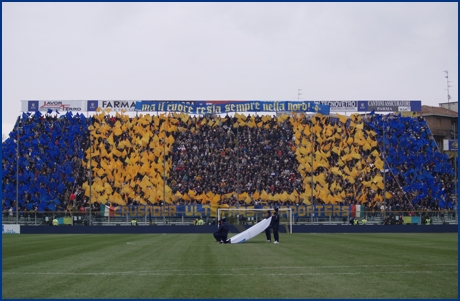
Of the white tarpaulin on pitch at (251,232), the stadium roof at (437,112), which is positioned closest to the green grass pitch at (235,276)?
the white tarpaulin on pitch at (251,232)

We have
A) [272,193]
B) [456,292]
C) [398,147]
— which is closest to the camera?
[456,292]

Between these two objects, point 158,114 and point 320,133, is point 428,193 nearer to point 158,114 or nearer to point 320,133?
point 320,133

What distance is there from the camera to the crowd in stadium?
2849 inches

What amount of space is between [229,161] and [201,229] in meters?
17.4

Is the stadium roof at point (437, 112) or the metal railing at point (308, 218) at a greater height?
the stadium roof at point (437, 112)

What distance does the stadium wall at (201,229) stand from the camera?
57062 millimetres

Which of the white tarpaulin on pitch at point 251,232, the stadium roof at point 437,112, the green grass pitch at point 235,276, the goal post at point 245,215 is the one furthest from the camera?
the stadium roof at point 437,112

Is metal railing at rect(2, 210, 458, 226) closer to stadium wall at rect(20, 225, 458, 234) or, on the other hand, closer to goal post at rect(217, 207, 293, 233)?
stadium wall at rect(20, 225, 458, 234)

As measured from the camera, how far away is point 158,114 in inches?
3189

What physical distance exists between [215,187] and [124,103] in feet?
57.6

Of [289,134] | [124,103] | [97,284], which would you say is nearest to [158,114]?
[124,103]

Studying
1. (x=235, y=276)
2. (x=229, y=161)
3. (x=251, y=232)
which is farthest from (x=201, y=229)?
(x=235, y=276)

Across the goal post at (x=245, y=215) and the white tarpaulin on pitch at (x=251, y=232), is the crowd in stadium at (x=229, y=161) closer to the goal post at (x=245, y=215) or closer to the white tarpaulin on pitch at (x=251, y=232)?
the goal post at (x=245, y=215)

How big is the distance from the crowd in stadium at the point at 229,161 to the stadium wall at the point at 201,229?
10980mm
